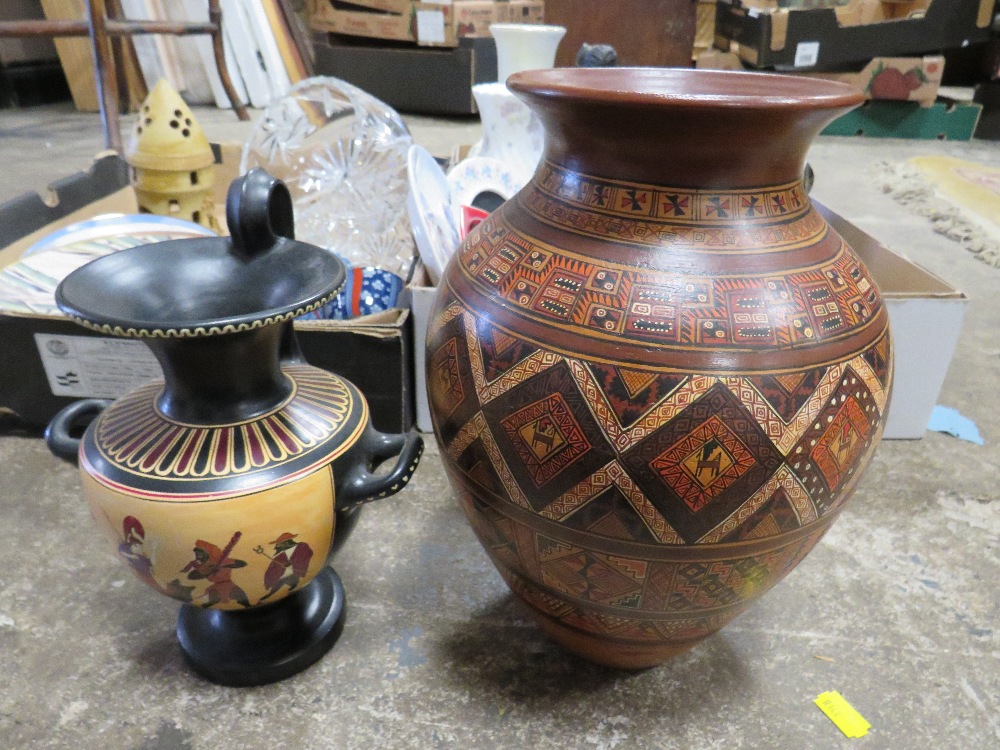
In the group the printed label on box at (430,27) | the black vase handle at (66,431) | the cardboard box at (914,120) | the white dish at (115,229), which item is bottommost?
the cardboard box at (914,120)

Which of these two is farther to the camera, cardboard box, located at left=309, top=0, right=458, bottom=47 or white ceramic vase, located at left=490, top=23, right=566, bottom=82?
cardboard box, located at left=309, top=0, right=458, bottom=47

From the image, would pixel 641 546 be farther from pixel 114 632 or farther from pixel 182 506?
pixel 114 632

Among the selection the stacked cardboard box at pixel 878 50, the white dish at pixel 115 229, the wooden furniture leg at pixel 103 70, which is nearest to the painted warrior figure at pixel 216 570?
the white dish at pixel 115 229

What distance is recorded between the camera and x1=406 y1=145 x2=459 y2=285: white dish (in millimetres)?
1240

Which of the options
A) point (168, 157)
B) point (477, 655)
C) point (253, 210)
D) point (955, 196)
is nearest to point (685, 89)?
point (253, 210)

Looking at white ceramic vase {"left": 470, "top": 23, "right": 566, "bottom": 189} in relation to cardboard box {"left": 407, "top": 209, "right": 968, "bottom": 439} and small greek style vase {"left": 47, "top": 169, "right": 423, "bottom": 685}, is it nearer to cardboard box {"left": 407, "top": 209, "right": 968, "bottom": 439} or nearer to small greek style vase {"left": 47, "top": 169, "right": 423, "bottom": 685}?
cardboard box {"left": 407, "top": 209, "right": 968, "bottom": 439}

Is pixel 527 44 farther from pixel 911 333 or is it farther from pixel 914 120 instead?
pixel 914 120

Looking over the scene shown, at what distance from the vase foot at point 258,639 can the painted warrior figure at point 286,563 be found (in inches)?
3.8

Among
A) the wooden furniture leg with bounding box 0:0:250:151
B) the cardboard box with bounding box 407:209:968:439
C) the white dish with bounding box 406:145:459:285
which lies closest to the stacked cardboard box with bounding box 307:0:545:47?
the wooden furniture leg with bounding box 0:0:250:151

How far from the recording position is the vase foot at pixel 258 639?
857 millimetres

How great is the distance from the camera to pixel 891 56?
367 cm

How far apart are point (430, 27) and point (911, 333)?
9.77ft

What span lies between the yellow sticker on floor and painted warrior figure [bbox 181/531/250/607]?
0.68 m

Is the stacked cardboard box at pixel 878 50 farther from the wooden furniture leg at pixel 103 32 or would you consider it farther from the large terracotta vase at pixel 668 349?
the large terracotta vase at pixel 668 349
